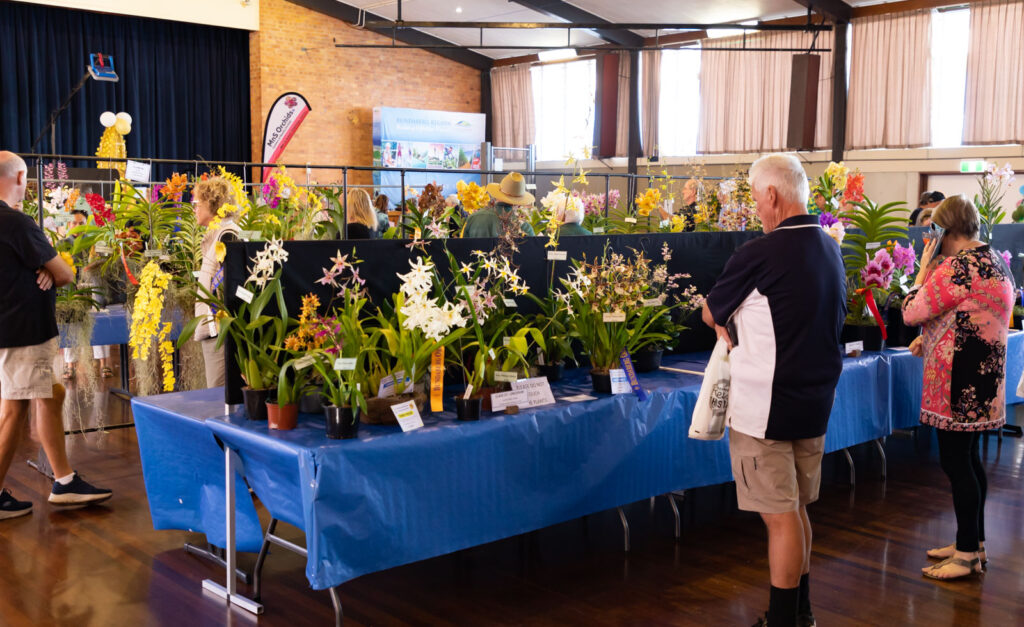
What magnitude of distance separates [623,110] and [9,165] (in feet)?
41.0

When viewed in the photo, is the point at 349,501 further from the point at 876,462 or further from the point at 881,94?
the point at 881,94

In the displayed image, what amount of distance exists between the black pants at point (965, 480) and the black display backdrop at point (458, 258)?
41.1 inches

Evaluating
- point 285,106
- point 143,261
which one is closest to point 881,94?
point 285,106

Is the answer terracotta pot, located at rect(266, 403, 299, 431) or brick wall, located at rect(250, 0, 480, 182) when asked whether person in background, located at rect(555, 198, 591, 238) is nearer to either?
terracotta pot, located at rect(266, 403, 299, 431)

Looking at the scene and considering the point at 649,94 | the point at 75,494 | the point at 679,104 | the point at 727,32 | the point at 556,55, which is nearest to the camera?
the point at 75,494

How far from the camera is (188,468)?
3283mm

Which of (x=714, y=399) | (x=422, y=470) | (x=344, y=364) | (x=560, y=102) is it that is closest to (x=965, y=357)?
(x=714, y=399)

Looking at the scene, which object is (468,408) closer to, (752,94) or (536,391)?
(536,391)

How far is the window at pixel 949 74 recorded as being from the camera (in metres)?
11.2

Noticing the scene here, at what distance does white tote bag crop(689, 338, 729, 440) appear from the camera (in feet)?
9.07

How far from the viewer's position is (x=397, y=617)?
2.97m

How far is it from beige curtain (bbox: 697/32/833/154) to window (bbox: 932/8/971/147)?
1400 millimetres

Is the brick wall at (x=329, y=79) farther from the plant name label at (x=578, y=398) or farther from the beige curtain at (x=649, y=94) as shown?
the plant name label at (x=578, y=398)

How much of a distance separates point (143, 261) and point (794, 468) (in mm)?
3703
